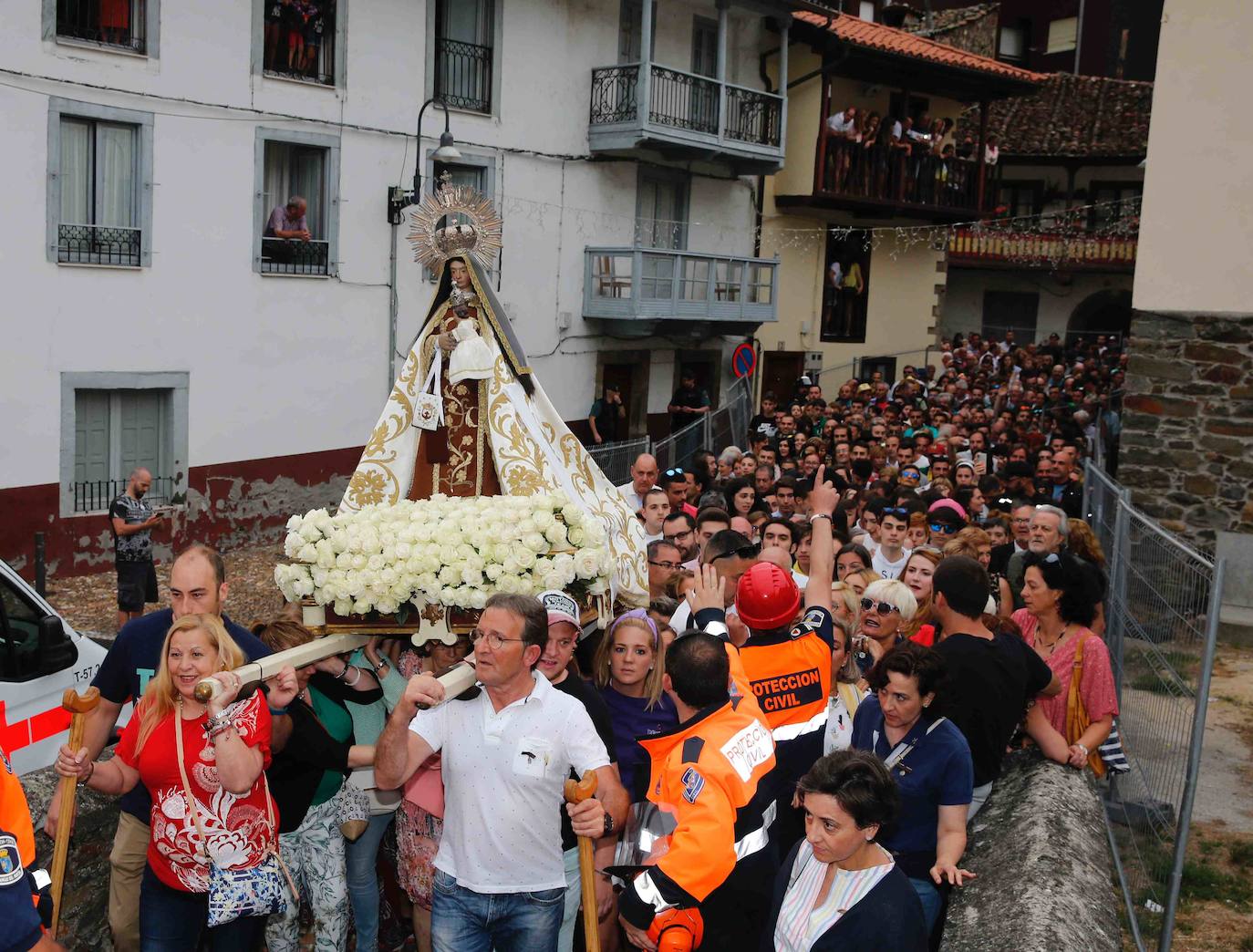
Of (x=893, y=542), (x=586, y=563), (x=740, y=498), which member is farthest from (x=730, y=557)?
(x=740, y=498)

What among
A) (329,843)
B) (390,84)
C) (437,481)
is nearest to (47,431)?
(390,84)

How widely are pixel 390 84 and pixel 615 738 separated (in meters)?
14.4

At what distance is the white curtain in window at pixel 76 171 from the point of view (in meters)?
14.2

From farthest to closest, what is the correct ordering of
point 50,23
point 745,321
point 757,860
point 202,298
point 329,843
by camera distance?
1. point 745,321
2. point 202,298
3. point 50,23
4. point 329,843
5. point 757,860

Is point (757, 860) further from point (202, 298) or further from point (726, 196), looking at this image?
point (726, 196)

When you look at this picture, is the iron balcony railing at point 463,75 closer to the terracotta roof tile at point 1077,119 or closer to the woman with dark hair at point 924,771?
the woman with dark hair at point 924,771

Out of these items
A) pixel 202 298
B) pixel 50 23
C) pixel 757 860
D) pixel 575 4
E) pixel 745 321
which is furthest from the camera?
pixel 745 321

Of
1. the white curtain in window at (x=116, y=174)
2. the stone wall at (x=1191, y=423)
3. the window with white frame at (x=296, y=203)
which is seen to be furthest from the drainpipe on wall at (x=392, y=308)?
the stone wall at (x=1191, y=423)

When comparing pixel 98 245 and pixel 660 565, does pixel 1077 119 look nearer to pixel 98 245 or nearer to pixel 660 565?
pixel 98 245

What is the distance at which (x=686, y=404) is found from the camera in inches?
858

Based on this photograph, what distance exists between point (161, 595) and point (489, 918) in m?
11.9

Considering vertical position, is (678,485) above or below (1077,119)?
below

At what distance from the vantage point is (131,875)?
4227 mm

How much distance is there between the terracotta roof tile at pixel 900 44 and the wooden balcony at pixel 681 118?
7.33ft
